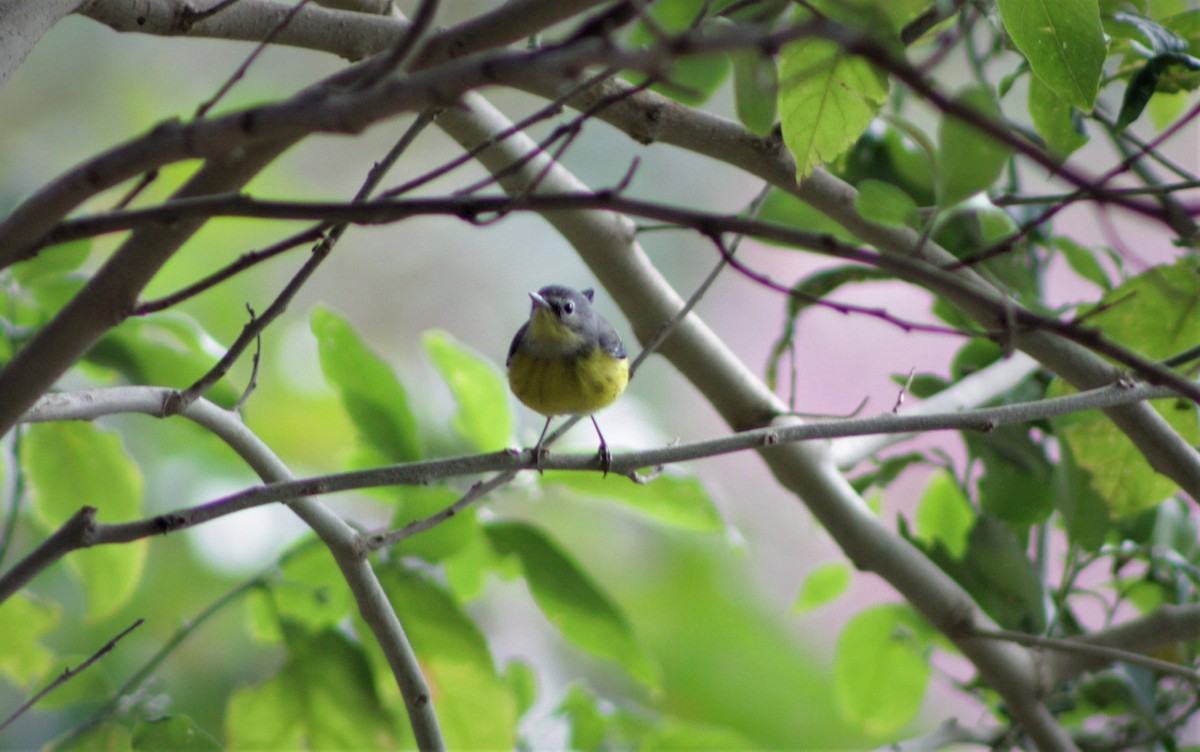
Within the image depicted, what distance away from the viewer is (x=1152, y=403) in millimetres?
937

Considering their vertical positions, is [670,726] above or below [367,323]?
below

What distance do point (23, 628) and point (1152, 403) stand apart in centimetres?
117

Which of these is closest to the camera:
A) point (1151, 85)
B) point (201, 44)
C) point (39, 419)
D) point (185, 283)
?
point (39, 419)

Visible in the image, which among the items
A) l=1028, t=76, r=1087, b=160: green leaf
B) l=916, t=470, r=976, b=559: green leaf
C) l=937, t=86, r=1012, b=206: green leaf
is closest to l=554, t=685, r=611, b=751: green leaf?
l=916, t=470, r=976, b=559: green leaf

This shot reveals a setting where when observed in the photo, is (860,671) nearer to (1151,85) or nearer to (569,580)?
(569,580)

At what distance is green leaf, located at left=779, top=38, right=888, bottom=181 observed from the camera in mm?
745

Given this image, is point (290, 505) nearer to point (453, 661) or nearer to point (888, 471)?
point (453, 661)

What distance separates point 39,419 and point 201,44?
106 inches

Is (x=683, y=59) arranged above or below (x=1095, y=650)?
above

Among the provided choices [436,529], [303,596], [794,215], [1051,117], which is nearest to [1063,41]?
[1051,117]

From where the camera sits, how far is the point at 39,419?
2.28ft

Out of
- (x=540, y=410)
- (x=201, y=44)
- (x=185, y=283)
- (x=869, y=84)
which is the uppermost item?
(x=201, y=44)

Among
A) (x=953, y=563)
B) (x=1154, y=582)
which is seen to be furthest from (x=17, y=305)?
(x=1154, y=582)

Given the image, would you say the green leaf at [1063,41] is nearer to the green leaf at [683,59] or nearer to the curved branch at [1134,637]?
the green leaf at [683,59]
